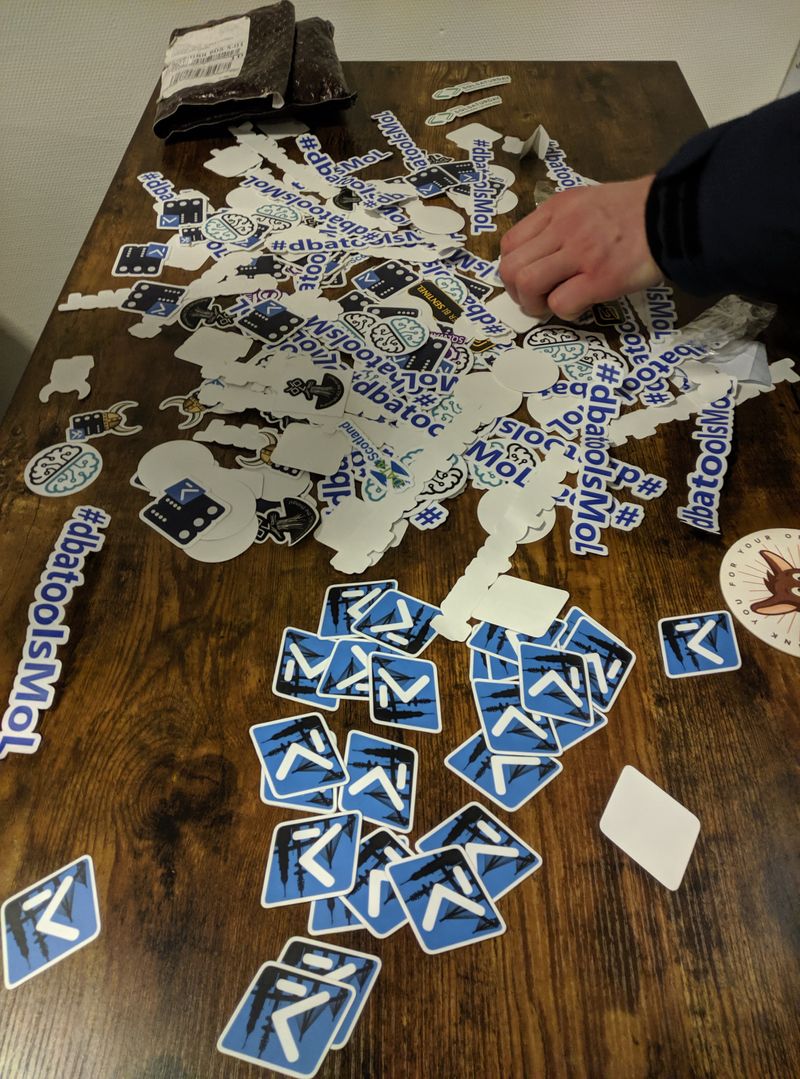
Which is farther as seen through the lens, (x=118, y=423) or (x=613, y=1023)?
(x=118, y=423)

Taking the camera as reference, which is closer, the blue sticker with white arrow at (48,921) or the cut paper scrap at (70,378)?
the blue sticker with white arrow at (48,921)

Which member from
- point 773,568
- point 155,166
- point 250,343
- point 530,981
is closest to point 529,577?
point 773,568

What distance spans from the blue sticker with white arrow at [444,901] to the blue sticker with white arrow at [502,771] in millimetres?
56

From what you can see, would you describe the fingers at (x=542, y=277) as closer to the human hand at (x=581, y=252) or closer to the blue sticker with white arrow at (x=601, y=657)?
the human hand at (x=581, y=252)

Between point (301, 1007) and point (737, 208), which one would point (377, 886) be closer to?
point (301, 1007)

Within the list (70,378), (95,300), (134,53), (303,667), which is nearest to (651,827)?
(303,667)

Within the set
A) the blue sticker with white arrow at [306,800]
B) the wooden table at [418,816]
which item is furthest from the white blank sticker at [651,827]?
the blue sticker with white arrow at [306,800]

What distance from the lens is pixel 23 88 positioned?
185 cm

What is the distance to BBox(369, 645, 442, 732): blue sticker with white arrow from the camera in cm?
62

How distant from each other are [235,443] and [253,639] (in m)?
0.24

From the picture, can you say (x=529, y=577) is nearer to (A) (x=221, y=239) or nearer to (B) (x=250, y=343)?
(B) (x=250, y=343)

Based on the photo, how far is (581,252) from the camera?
2.76 ft

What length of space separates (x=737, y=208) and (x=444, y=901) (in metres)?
0.64

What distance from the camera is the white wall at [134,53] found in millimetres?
1827
